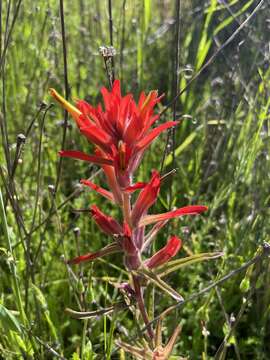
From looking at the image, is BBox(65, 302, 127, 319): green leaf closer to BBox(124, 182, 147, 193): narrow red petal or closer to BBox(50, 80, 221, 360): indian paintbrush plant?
BBox(50, 80, 221, 360): indian paintbrush plant

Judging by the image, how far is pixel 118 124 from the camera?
2.35ft

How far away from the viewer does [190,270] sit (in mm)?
1437

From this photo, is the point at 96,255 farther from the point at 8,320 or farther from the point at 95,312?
the point at 8,320

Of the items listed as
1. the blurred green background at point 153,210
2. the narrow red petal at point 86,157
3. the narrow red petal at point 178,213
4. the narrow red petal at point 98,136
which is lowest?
the blurred green background at point 153,210

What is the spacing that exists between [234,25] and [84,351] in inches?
69.4

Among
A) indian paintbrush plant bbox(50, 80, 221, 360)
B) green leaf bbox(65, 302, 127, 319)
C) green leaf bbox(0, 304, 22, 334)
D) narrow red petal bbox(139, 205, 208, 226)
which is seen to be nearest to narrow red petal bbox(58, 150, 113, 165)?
indian paintbrush plant bbox(50, 80, 221, 360)

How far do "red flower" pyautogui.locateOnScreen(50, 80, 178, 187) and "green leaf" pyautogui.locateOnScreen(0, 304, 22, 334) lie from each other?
35 cm

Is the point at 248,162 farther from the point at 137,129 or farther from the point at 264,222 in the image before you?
the point at 137,129

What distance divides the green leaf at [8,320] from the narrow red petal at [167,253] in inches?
10.5

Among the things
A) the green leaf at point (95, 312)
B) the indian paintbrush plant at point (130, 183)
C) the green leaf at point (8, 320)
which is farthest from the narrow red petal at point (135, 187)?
the green leaf at point (8, 320)

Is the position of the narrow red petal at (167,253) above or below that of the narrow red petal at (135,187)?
below

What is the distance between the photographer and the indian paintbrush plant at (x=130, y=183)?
704 mm

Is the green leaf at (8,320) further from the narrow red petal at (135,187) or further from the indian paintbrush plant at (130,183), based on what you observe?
the narrow red petal at (135,187)

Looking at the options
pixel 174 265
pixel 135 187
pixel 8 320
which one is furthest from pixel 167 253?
pixel 8 320
